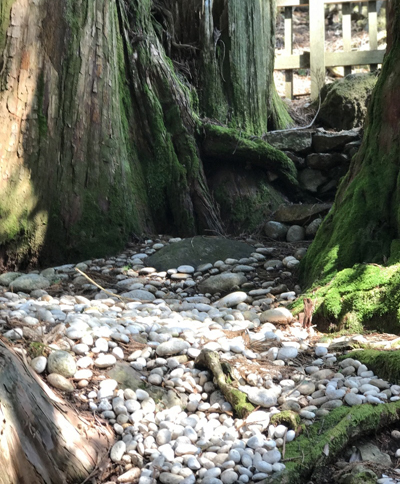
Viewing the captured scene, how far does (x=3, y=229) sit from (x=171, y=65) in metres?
2.90

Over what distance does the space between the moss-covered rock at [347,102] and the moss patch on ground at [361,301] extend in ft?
14.4

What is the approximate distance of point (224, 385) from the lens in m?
2.77

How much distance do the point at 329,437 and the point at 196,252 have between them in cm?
302

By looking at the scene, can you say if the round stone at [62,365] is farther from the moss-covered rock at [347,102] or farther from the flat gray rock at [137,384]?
the moss-covered rock at [347,102]

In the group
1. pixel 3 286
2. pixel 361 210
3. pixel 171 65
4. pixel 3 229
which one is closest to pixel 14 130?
pixel 3 229

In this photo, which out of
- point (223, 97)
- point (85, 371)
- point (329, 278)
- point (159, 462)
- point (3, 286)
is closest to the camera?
point (159, 462)

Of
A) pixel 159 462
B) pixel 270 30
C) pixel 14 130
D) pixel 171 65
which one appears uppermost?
pixel 270 30

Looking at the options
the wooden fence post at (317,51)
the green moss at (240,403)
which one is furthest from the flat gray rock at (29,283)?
the wooden fence post at (317,51)

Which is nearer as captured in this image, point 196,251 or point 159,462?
point 159,462

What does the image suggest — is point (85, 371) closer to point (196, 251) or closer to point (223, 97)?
point (196, 251)

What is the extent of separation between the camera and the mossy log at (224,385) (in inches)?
104

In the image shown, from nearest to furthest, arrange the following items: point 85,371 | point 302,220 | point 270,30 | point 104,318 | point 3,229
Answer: point 85,371 < point 104,318 < point 3,229 < point 302,220 < point 270,30

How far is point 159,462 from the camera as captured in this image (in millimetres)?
2328

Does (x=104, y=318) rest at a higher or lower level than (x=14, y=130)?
lower
